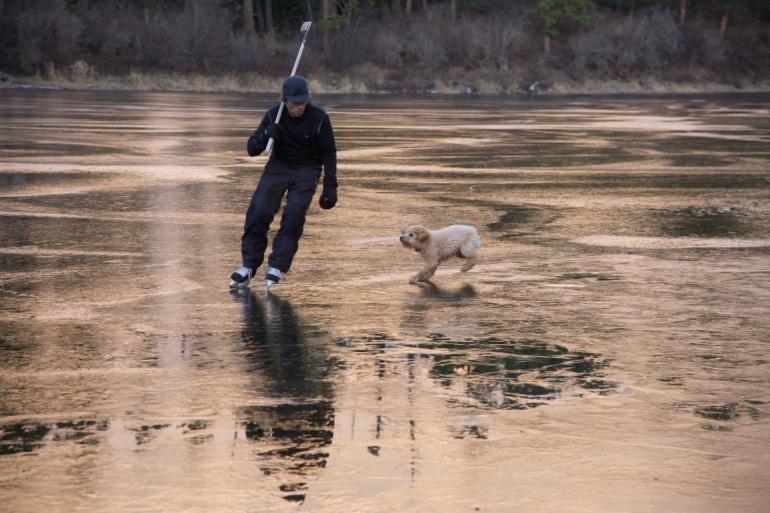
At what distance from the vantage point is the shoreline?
61438 mm

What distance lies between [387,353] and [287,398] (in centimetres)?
123

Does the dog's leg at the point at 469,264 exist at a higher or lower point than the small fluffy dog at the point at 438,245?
lower

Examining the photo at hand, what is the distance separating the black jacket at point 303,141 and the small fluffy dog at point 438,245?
31.3 inches

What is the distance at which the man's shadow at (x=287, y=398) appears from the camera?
5.55 metres

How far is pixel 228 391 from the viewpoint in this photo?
683cm

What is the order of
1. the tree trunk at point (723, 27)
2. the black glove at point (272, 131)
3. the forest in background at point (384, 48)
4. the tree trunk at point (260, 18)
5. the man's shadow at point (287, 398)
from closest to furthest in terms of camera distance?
the man's shadow at point (287, 398) → the black glove at point (272, 131) → the forest in background at point (384, 48) → the tree trunk at point (723, 27) → the tree trunk at point (260, 18)

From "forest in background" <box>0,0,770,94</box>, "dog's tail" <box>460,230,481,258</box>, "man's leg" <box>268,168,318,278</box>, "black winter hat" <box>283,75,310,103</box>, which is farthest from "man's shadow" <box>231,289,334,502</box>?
"forest in background" <box>0,0,770,94</box>

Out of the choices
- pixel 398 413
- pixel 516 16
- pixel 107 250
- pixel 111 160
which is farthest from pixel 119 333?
pixel 516 16

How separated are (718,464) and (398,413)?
5.24 ft

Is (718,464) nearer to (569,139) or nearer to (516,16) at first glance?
(569,139)

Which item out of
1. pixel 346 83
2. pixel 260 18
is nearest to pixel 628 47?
pixel 346 83

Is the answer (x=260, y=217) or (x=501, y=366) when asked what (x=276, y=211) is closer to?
(x=260, y=217)

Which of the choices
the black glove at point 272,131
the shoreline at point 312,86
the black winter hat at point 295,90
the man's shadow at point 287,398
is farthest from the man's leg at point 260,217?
the shoreline at point 312,86

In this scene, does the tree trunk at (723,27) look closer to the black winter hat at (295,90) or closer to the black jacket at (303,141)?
the black jacket at (303,141)
